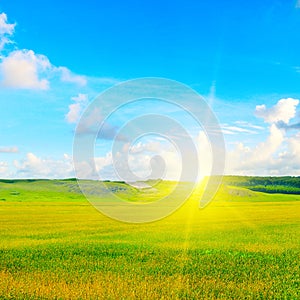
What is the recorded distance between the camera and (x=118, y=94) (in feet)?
109

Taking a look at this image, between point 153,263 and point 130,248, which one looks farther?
point 130,248

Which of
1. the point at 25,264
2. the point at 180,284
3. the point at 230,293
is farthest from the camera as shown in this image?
the point at 25,264

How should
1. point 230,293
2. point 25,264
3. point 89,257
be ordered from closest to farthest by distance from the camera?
1. point 230,293
2. point 25,264
3. point 89,257

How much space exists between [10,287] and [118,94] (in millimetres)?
21421

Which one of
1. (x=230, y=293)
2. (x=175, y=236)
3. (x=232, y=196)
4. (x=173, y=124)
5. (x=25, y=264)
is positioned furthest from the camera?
(x=232, y=196)

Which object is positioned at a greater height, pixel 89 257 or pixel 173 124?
pixel 173 124

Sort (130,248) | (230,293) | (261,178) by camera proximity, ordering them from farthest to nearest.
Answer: (261,178), (130,248), (230,293)

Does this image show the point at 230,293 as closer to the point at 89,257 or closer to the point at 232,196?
the point at 89,257

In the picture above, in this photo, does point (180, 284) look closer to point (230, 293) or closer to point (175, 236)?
point (230, 293)

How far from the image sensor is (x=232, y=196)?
429ft

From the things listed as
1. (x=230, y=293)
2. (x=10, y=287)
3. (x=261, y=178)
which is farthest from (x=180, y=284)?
(x=261, y=178)

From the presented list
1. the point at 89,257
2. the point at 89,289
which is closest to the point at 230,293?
the point at 89,289

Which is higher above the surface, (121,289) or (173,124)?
(173,124)

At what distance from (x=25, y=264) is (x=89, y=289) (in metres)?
6.20
